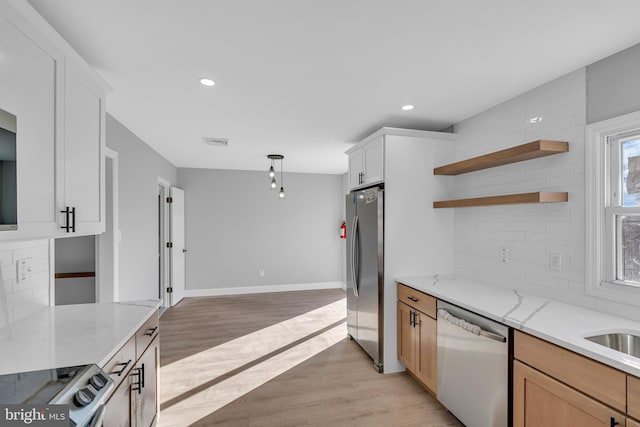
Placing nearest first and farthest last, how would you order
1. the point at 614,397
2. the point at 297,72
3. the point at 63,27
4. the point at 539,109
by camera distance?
the point at 614,397, the point at 63,27, the point at 297,72, the point at 539,109

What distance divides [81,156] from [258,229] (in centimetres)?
429

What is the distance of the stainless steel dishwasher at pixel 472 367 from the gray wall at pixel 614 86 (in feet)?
4.79

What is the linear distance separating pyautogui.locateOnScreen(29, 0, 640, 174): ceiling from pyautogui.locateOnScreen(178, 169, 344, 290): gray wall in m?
2.91

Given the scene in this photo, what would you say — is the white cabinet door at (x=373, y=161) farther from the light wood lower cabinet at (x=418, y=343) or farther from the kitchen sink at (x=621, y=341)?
the kitchen sink at (x=621, y=341)

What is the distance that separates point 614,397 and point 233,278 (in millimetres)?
5441

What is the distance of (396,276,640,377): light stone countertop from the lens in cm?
128

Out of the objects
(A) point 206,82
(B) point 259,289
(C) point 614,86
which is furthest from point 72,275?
(C) point 614,86

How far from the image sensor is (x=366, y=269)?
3168mm

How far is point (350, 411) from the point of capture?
228 cm

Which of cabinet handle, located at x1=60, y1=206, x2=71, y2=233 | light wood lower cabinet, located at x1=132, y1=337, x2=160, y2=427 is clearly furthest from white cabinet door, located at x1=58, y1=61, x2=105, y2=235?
light wood lower cabinet, located at x1=132, y1=337, x2=160, y2=427

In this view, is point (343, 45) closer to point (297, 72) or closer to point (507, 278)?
point (297, 72)

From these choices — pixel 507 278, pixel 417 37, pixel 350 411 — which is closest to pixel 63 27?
pixel 417 37

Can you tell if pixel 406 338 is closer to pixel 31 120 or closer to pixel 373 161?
pixel 373 161

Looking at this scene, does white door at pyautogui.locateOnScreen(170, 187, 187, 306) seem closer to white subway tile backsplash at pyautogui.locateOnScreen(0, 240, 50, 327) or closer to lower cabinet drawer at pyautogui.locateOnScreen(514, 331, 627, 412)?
white subway tile backsplash at pyautogui.locateOnScreen(0, 240, 50, 327)
